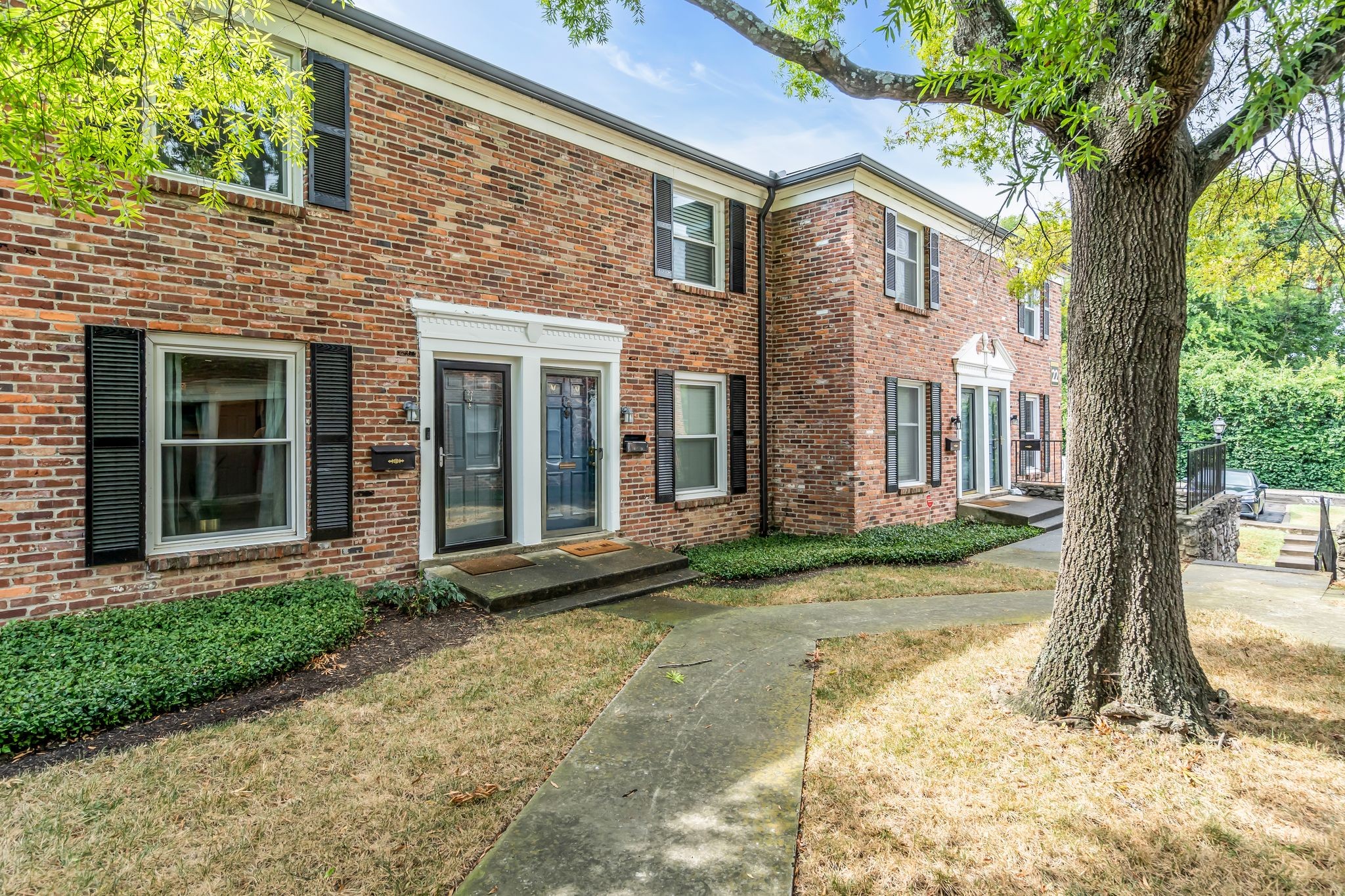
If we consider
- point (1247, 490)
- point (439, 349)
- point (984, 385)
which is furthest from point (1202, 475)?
point (439, 349)

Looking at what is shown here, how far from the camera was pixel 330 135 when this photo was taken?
5.59 metres

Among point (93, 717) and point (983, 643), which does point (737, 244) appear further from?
point (93, 717)

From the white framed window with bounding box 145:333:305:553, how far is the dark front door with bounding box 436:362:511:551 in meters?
1.26

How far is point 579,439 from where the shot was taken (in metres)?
7.56

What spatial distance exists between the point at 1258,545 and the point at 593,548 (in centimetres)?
1464

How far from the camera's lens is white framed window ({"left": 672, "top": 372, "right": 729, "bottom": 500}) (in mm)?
8711

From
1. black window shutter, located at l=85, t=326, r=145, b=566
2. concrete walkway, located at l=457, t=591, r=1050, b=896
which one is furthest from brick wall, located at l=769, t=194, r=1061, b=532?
black window shutter, located at l=85, t=326, r=145, b=566

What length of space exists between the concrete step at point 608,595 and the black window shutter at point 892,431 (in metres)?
4.07

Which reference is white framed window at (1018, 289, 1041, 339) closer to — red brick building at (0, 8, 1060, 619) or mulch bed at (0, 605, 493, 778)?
red brick building at (0, 8, 1060, 619)

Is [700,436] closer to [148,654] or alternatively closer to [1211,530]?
[148,654]

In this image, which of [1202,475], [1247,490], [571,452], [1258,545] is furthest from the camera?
[1247,490]

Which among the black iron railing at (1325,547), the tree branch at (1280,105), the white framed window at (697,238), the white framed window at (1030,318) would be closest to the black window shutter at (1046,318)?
the white framed window at (1030,318)

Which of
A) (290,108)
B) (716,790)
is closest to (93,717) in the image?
(716,790)

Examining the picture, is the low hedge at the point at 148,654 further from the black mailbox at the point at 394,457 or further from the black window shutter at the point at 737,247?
the black window shutter at the point at 737,247
